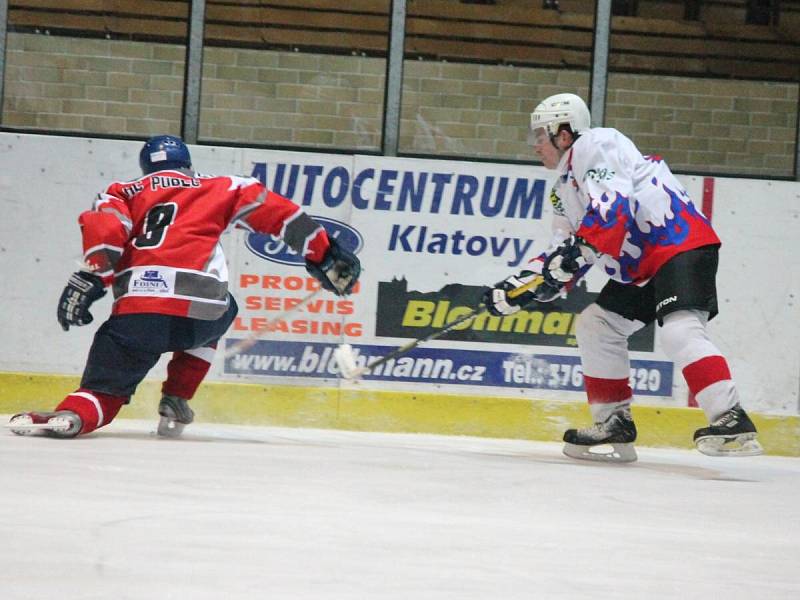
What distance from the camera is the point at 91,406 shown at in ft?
13.4

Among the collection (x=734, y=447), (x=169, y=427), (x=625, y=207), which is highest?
(x=625, y=207)

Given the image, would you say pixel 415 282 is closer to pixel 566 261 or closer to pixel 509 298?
pixel 509 298

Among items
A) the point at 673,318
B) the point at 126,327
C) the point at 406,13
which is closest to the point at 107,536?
the point at 126,327

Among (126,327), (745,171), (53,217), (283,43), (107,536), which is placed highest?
(283,43)

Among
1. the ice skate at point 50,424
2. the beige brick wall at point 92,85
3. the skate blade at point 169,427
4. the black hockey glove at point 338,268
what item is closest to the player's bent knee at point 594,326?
the black hockey glove at point 338,268

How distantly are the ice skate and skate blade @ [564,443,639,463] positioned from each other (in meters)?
1.65

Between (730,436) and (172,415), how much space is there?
5.95ft

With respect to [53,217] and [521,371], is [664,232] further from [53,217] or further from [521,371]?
[53,217]

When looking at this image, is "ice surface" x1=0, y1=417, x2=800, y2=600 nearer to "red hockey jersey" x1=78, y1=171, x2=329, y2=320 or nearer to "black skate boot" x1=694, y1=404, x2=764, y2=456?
"black skate boot" x1=694, y1=404, x2=764, y2=456

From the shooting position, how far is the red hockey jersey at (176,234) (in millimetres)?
4156

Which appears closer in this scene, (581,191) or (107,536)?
(107,536)

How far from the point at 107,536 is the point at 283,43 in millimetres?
4081

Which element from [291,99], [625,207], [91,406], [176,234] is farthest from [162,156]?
[291,99]

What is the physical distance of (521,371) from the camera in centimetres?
532
